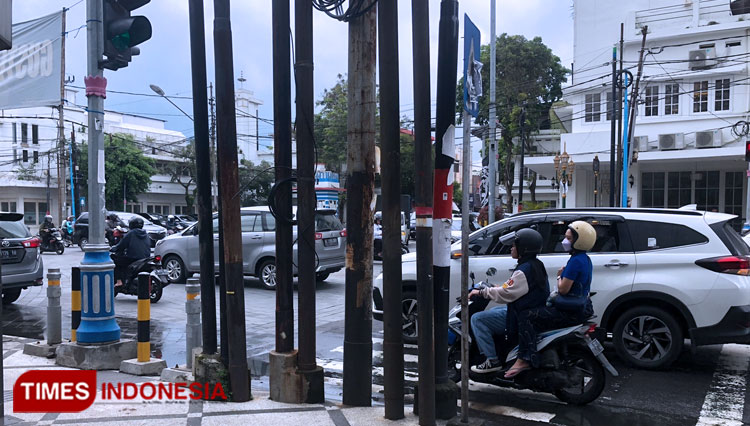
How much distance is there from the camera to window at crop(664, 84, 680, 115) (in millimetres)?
28672

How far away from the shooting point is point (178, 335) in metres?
8.84

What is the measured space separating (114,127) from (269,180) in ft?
65.4

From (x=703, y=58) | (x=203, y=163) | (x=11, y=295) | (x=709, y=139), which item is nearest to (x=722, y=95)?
(x=703, y=58)

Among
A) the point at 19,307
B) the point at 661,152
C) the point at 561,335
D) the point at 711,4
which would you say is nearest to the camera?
the point at 561,335

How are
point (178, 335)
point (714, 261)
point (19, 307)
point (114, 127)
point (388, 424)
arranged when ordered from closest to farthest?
point (388, 424) → point (714, 261) → point (178, 335) → point (19, 307) → point (114, 127)

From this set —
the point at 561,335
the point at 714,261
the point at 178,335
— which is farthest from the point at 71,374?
the point at 714,261

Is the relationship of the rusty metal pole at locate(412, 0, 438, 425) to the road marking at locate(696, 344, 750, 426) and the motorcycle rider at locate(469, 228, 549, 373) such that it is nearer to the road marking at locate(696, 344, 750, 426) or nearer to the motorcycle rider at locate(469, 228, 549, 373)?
the motorcycle rider at locate(469, 228, 549, 373)

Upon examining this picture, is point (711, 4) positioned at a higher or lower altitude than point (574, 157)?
higher

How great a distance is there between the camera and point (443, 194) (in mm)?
4797

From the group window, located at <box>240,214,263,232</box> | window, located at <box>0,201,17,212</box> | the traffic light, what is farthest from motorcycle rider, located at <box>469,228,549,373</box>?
window, located at <box>0,201,17,212</box>

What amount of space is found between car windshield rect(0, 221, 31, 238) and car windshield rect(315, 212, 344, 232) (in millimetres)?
5769

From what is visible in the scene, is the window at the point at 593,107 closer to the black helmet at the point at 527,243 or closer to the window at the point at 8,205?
the black helmet at the point at 527,243

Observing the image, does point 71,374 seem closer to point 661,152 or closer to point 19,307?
point 19,307

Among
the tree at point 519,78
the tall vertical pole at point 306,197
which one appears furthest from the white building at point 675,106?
the tall vertical pole at point 306,197
